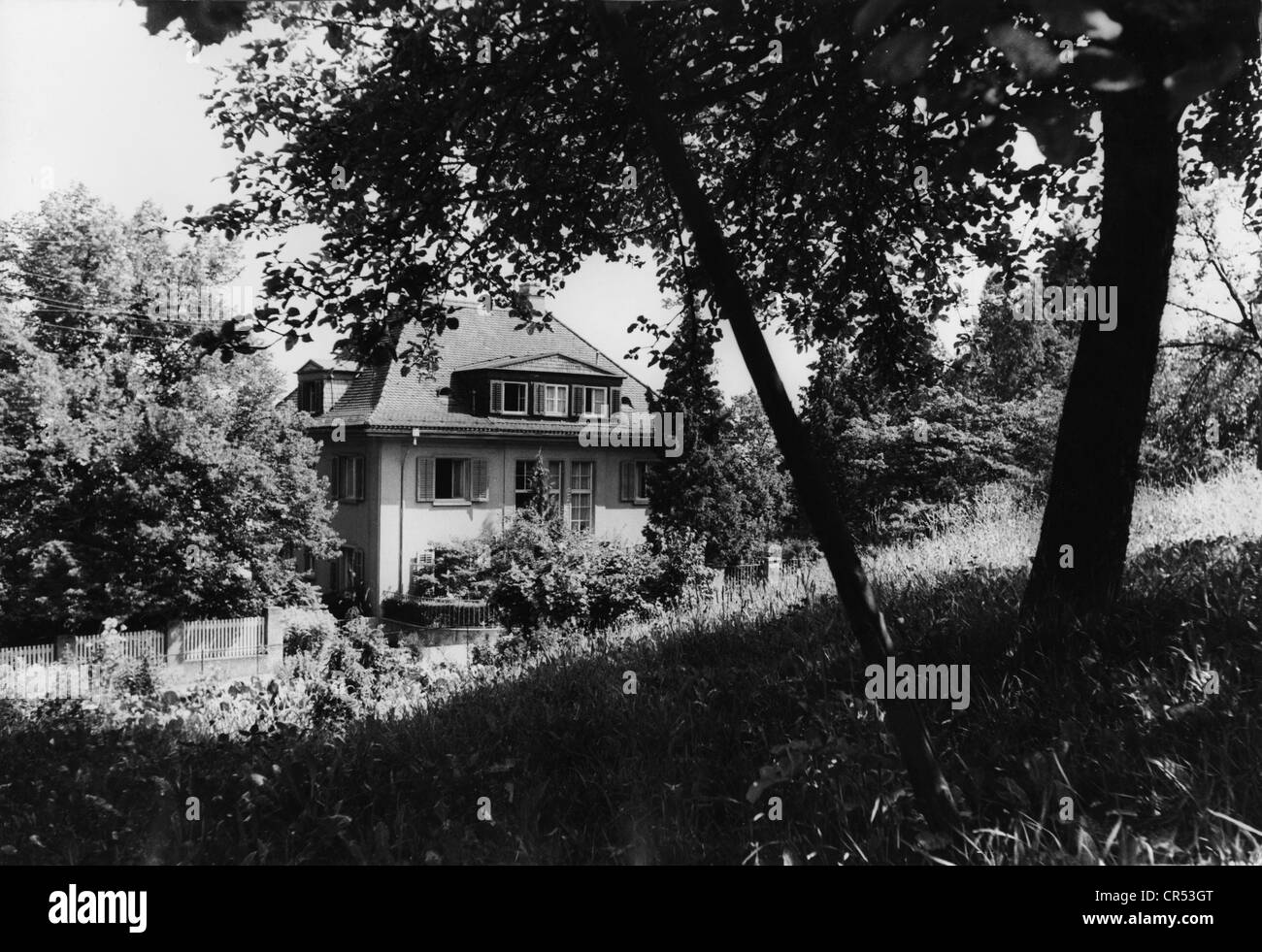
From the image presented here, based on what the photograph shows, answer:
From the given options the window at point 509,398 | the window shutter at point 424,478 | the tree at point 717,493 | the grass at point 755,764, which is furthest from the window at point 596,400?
the grass at point 755,764

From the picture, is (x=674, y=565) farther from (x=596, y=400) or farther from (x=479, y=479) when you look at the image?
(x=596, y=400)

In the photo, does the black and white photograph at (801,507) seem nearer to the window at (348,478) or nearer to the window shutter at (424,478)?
the window shutter at (424,478)

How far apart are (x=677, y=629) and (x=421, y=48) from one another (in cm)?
425

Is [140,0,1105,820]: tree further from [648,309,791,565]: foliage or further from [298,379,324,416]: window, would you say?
[298,379,324,416]: window

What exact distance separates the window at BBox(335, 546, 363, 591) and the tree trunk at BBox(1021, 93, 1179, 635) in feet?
69.5

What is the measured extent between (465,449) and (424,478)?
5.04 feet

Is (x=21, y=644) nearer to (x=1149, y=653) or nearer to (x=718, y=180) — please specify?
(x=718, y=180)

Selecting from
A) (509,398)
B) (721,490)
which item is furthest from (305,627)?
(721,490)

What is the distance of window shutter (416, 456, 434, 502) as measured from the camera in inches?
A: 896

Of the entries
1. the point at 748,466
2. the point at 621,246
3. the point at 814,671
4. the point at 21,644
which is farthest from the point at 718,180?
the point at 21,644

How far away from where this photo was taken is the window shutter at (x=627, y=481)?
85.3 feet

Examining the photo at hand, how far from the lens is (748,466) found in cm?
2288

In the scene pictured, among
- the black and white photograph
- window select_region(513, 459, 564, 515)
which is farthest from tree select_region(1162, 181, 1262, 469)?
window select_region(513, 459, 564, 515)

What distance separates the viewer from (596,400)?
83.8ft
